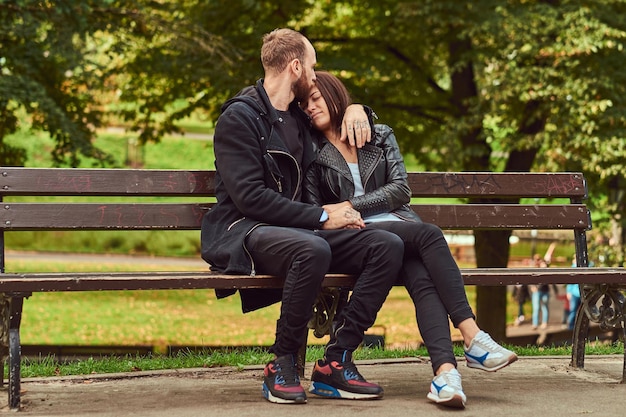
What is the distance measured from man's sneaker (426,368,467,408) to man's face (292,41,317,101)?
60.4 inches

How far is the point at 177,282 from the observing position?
4.31 m

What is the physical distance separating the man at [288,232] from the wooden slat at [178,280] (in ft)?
0.26

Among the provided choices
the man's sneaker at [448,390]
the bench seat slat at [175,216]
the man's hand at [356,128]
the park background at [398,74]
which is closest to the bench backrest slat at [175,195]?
the bench seat slat at [175,216]

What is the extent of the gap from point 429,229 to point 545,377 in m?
1.23

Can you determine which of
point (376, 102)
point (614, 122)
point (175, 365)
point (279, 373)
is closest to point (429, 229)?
point (279, 373)

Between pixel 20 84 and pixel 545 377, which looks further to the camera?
pixel 20 84

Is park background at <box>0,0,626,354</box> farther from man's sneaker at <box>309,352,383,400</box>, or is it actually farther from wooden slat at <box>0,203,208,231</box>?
man's sneaker at <box>309,352,383,400</box>

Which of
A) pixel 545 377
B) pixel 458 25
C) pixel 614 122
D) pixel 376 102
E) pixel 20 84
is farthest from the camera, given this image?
pixel 376 102

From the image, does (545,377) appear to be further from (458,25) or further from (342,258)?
(458,25)

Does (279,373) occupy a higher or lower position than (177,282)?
lower

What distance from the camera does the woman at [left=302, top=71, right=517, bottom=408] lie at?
13.9 feet

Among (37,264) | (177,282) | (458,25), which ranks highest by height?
(458,25)

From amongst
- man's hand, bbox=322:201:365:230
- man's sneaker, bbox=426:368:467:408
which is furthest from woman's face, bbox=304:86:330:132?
man's sneaker, bbox=426:368:467:408

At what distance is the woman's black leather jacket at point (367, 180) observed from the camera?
15.7ft
